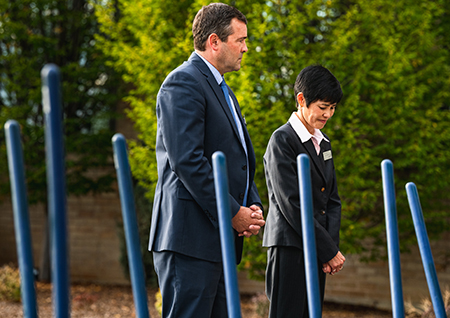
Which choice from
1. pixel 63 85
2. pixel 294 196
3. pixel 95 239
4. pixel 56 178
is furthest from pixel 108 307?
pixel 56 178

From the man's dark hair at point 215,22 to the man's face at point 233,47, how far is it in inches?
0.8

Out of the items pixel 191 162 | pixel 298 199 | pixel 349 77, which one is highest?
pixel 349 77

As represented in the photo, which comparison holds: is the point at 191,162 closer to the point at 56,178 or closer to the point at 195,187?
the point at 195,187

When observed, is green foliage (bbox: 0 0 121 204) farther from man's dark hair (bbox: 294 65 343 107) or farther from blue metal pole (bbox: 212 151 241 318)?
blue metal pole (bbox: 212 151 241 318)

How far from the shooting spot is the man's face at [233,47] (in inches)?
88.4

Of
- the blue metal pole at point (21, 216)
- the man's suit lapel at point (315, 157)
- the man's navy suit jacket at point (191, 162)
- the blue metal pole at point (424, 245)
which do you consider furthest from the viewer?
the man's suit lapel at point (315, 157)

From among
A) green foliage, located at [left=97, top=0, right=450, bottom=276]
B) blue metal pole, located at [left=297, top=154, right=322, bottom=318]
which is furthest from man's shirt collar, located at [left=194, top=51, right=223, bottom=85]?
green foliage, located at [left=97, top=0, right=450, bottom=276]

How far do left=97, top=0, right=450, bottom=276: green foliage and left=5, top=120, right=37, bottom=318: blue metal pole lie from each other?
161 inches

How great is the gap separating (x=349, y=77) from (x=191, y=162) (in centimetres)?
457

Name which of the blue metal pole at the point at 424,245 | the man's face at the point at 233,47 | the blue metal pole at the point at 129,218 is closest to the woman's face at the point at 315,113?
the man's face at the point at 233,47

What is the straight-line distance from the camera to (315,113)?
8.06 feet

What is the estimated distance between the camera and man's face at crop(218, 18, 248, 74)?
2.25m

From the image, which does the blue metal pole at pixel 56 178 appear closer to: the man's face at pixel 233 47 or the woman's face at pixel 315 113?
the man's face at pixel 233 47

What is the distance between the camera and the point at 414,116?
19.5 ft
